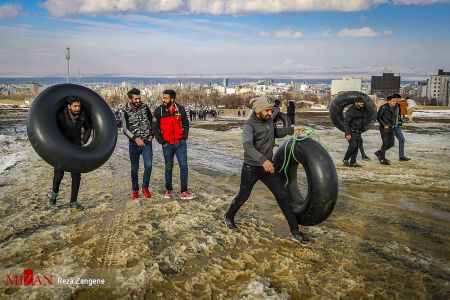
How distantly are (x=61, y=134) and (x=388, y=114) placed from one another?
24.9 ft

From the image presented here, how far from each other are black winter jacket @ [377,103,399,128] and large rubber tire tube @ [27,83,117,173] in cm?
661

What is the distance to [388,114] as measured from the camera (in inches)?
369

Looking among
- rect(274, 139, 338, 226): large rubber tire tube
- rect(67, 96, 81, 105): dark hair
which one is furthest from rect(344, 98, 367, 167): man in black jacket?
rect(67, 96, 81, 105): dark hair

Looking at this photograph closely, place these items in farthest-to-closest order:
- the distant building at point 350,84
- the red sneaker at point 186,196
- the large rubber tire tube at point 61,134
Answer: the distant building at point 350,84 < the red sneaker at point 186,196 < the large rubber tire tube at point 61,134

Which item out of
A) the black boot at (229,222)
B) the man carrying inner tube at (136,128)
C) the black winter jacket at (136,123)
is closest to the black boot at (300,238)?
the black boot at (229,222)

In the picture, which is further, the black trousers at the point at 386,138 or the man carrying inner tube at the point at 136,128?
the black trousers at the point at 386,138

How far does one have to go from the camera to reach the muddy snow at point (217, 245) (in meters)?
3.46

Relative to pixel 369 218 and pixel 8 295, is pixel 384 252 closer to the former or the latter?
pixel 369 218

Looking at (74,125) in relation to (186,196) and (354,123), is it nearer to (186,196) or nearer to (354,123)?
(186,196)

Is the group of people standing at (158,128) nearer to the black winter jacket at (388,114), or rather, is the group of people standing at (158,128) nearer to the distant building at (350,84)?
the black winter jacket at (388,114)

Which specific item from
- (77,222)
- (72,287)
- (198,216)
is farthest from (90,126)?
(72,287)

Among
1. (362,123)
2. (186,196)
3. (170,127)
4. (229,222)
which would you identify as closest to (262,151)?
(229,222)

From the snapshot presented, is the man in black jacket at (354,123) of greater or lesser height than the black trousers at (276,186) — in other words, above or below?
above

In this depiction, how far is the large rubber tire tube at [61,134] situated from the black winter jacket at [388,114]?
6610mm
